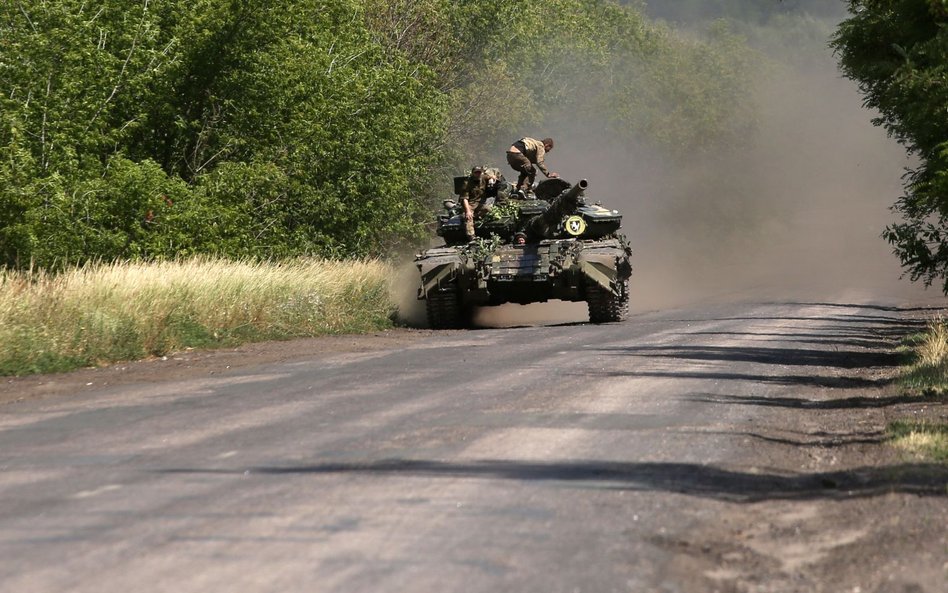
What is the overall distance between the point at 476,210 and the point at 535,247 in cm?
170

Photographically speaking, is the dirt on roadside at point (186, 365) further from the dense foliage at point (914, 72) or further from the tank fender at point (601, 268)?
A: the dense foliage at point (914, 72)

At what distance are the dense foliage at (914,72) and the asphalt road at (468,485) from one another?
406 centimetres

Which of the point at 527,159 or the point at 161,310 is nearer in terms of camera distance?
the point at 161,310

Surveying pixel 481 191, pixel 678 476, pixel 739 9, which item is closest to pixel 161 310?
pixel 481 191

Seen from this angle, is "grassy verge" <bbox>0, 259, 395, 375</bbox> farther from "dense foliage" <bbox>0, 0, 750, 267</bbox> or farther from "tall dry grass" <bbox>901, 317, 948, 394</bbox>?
"tall dry grass" <bbox>901, 317, 948, 394</bbox>

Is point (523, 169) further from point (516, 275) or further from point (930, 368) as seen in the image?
point (930, 368)

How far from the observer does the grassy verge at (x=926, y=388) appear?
9.85 meters

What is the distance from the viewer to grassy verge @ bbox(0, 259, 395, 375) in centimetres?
1748

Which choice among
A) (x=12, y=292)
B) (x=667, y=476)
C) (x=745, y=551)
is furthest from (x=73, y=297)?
(x=745, y=551)

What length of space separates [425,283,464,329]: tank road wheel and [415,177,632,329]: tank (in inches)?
0.7

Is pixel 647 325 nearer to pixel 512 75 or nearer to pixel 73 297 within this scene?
pixel 73 297

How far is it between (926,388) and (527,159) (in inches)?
584

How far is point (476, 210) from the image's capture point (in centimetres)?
2662

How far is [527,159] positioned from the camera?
28031mm
